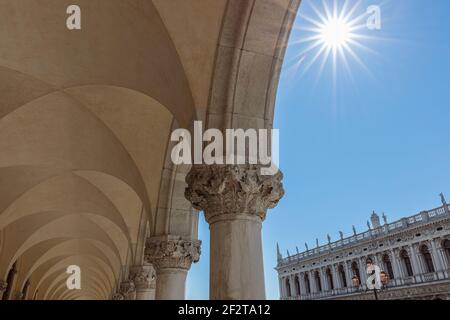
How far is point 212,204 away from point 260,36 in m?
1.84

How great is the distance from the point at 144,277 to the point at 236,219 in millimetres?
6512

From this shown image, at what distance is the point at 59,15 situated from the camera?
5.46 meters

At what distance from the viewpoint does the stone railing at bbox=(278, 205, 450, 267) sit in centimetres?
2489

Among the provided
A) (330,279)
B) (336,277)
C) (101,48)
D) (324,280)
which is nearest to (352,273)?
(336,277)

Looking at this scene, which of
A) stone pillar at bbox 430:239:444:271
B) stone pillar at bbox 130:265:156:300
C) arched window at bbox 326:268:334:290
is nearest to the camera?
stone pillar at bbox 130:265:156:300

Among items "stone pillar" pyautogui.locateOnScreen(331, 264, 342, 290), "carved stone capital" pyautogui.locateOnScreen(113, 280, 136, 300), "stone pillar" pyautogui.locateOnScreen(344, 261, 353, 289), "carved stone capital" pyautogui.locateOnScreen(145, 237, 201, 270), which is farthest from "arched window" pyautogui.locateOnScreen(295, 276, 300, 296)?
"carved stone capital" pyautogui.locateOnScreen(145, 237, 201, 270)

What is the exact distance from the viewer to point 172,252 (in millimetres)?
6672

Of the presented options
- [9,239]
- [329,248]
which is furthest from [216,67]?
[329,248]

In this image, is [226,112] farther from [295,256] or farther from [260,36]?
[295,256]

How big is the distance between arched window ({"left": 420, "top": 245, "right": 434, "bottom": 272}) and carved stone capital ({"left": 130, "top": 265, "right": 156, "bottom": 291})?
2127cm

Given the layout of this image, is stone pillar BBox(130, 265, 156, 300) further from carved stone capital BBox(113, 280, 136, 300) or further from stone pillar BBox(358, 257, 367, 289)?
stone pillar BBox(358, 257, 367, 289)

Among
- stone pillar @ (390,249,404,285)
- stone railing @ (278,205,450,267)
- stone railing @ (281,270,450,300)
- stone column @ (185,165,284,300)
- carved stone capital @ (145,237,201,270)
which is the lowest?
stone column @ (185,165,284,300)

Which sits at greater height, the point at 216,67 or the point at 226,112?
the point at 216,67

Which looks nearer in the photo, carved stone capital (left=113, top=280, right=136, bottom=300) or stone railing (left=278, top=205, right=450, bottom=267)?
carved stone capital (left=113, top=280, right=136, bottom=300)
